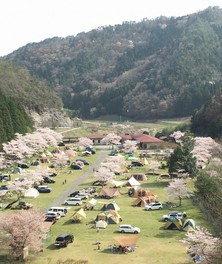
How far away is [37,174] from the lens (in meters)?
50.1

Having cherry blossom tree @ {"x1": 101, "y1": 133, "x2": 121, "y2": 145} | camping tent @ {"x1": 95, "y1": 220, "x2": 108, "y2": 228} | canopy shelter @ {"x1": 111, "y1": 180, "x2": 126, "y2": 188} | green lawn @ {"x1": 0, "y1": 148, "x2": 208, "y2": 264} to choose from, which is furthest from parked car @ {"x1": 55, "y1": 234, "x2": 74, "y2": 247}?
cherry blossom tree @ {"x1": 101, "y1": 133, "x2": 121, "y2": 145}

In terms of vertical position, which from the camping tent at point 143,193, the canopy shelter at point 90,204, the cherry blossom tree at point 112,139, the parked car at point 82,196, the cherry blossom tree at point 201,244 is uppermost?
the cherry blossom tree at point 201,244

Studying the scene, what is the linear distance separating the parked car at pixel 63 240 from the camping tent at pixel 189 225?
9412 millimetres

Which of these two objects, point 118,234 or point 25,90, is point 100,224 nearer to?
point 118,234

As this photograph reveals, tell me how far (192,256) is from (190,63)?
155521 millimetres

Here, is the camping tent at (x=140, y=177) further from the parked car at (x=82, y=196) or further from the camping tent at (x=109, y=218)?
the camping tent at (x=109, y=218)

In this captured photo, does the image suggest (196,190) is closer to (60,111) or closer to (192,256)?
(192,256)

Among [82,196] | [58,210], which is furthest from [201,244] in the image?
[82,196]

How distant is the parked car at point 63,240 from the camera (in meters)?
29.9

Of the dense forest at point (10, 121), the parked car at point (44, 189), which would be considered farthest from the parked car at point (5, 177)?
the dense forest at point (10, 121)

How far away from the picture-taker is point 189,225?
33281 mm

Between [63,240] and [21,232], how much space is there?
3.79 metres

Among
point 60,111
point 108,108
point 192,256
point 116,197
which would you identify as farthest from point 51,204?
point 108,108

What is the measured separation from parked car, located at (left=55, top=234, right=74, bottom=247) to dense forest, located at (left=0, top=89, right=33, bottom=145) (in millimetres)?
38291
